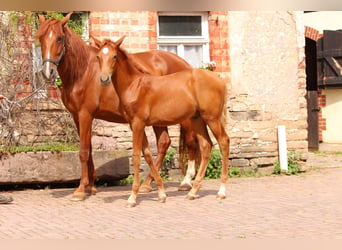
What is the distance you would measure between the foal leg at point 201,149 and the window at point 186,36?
3.32m

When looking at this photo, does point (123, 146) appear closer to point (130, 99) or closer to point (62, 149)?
point (62, 149)

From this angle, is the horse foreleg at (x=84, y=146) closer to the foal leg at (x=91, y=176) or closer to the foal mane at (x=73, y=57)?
the foal leg at (x=91, y=176)

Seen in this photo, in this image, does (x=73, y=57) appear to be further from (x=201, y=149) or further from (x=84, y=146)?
(x=201, y=149)

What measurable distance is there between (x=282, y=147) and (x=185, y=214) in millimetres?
4896

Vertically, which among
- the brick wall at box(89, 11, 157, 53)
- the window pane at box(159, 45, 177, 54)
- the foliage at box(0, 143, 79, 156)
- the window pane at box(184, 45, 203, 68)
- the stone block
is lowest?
the stone block

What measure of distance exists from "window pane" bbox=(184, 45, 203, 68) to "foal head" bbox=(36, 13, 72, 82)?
3902mm

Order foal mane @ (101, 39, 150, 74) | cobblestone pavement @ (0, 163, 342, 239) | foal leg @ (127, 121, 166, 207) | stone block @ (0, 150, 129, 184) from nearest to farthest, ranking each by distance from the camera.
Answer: cobblestone pavement @ (0, 163, 342, 239) → foal mane @ (101, 39, 150, 74) → foal leg @ (127, 121, 166, 207) → stone block @ (0, 150, 129, 184)

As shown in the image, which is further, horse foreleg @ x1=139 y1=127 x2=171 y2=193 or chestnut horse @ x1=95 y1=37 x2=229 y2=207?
horse foreleg @ x1=139 y1=127 x2=171 y2=193

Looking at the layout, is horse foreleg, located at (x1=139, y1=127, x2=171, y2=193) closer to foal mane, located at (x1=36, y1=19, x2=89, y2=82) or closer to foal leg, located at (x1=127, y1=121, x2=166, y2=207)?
foal leg, located at (x1=127, y1=121, x2=166, y2=207)

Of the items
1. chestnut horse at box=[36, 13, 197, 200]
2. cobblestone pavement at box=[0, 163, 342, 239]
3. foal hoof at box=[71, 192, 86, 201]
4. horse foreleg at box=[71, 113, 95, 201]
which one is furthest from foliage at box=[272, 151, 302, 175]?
foal hoof at box=[71, 192, 86, 201]

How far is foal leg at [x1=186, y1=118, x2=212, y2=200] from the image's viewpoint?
711 cm

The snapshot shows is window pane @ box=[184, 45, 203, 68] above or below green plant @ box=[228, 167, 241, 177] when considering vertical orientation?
above

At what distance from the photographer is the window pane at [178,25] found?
33.8 feet

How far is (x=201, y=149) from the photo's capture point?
23.8 ft
